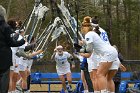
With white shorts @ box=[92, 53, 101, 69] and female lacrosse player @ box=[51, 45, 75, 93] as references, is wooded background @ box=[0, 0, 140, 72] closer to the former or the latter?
female lacrosse player @ box=[51, 45, 75, 93]

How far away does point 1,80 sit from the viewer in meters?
8.07

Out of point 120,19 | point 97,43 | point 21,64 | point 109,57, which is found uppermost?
point 120,19

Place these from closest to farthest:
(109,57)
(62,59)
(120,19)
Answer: (109,57), (62,59), (120,19)

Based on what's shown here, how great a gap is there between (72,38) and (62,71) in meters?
1.45

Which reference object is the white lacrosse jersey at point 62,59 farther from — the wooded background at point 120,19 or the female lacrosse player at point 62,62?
the wooded background at point 120,19

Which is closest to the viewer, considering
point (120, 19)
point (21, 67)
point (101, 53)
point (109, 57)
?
point (109, 57)

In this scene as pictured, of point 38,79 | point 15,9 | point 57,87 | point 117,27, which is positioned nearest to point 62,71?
point 38,79

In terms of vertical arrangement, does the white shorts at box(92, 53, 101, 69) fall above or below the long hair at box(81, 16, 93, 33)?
below

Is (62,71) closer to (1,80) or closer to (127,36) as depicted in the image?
(1,80)

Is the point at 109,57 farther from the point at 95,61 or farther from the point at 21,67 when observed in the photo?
the point at 21,67

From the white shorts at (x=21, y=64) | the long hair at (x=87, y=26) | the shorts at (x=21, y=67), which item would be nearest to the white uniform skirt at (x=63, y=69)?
the white shorts at (x=21, y=64)

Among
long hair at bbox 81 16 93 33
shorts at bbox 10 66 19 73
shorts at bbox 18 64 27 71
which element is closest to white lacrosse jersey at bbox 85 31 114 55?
long hair at bbox 81 16 93 33

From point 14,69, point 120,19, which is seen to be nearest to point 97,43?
point 14,69

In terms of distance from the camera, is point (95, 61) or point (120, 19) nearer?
point (95, 61)
